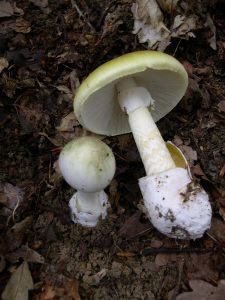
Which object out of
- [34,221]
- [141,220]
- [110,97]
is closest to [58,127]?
[110,97]

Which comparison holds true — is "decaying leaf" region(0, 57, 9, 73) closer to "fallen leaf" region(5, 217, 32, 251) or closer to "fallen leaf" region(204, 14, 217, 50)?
"fallen leaf" region(5, 217, 32, 251)

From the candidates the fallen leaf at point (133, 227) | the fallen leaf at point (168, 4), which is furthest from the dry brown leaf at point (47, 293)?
the fallen leaf at point (168, 4)

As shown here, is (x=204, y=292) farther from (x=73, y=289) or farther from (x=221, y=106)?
(x=221, y=106)

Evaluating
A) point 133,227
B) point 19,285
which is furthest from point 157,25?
point 19,285

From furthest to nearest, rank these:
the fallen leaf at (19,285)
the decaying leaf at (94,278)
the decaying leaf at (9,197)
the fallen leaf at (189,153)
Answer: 1. the fallen leaf at (189,153)
2. the decaying leaf at (9,197)
3. the decaying leaf at (94,278)
4. the fallen leaf at (19,285)

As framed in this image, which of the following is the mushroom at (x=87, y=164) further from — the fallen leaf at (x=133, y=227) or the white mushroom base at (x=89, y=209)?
the fallen leaf at (x=133, y=227)

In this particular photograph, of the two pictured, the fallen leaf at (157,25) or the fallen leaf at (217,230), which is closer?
the fallen leaf at (217,230)
